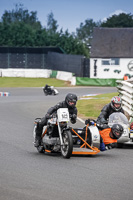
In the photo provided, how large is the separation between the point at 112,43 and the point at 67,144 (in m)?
57.9

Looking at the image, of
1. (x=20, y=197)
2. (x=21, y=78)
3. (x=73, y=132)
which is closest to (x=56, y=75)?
(x=21, y=78)

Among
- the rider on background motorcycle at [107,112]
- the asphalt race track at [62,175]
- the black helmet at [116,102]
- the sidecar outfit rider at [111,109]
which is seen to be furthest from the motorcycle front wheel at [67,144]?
the black helmet at [116,102]

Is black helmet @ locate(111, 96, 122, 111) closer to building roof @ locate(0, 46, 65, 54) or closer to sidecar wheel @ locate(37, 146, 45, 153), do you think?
sidecar wheel @ locate(37, 146, 45, 153)

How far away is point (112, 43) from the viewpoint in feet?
220

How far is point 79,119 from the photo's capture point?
20.0m

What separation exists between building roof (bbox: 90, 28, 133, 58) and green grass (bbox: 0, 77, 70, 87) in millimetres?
11361

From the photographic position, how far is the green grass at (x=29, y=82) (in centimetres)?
5156

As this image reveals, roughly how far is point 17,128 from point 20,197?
31.9ft

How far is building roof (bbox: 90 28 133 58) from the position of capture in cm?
6581

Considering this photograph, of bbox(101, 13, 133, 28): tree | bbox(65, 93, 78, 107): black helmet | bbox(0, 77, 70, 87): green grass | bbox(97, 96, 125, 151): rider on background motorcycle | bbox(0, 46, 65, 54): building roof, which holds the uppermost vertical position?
bbox(101, 13, 133, 28): tree

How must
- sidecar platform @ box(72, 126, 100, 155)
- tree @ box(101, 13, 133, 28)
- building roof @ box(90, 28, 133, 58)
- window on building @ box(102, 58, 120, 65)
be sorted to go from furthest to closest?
1. tree @ box(101, 13, 133, 28)
2. building roof @ box(90, 28, 133, 58)
3. window on building @ box(102, 58, 120, 65)
4. sidecar platform @ box(72, 126, 100, 155)

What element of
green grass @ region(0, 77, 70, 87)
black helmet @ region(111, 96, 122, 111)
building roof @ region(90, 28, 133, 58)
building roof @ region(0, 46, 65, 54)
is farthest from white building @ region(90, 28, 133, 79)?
black helmet @ region(111, 96, 122, 111)

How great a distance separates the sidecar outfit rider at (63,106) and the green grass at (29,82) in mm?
39385

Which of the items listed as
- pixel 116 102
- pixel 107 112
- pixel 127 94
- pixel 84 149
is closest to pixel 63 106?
pixel 84 149
